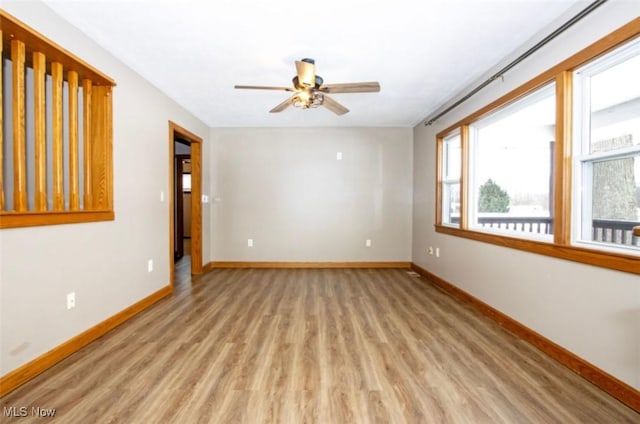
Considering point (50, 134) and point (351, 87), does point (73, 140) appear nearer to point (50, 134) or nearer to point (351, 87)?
point (50, 134)

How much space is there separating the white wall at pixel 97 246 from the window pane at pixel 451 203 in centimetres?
371

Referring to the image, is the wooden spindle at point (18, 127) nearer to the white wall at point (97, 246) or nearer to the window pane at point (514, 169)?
the white wall at point (97, 246)

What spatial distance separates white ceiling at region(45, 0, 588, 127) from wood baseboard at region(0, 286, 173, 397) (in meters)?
2.38

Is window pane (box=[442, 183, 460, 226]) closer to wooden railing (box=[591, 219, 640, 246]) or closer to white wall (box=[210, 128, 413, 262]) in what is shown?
white wall (box=[210, 128, 413, 262])

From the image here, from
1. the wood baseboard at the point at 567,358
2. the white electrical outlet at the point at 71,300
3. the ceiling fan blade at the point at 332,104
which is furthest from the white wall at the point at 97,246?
the wood baseboard at the point at 567,358

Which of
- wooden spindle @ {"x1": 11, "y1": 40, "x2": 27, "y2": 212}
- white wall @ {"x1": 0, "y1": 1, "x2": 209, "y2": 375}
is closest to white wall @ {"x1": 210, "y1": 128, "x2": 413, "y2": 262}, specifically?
white wall @ {"x1": 0, "y1": 1, "x2": 209, "y2": 375}

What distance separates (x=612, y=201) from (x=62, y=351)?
12.7ft

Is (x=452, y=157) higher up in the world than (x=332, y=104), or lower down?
lower down

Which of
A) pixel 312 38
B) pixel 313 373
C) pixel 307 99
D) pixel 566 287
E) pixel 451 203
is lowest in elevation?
pixel 313 373

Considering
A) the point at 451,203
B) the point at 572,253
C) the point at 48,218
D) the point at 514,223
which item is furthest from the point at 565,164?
the point at 48,218

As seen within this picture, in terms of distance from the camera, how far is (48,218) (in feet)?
6.24

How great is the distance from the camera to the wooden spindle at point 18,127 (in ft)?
5.68

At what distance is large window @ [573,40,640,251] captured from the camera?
66.6 inches
